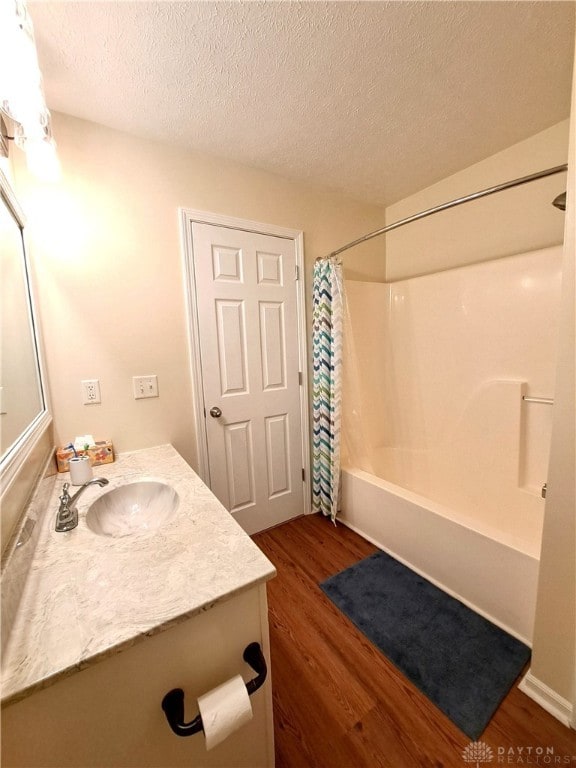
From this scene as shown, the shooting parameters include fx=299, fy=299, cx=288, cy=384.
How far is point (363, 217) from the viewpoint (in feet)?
7.66

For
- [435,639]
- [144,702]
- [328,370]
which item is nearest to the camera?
[144,702]

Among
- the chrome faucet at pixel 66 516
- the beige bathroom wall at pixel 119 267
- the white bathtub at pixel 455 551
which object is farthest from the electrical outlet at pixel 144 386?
the white bathtub at pixel 455 551

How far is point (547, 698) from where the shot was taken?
3.48ft

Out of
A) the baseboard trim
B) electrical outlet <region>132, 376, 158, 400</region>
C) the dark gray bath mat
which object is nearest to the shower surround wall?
the dark gray bath mat

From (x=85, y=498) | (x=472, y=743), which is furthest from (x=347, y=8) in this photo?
(x=472, y=743)

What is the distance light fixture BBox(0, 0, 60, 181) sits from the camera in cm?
77

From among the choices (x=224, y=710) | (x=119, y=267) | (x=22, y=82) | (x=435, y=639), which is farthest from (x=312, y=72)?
(x=435, y=639)

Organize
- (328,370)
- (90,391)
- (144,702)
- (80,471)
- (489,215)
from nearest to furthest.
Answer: (144,702), (80,471), (90,391), (489,215), (328,370)

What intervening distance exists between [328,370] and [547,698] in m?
1.69

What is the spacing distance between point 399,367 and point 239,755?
7.38 feet

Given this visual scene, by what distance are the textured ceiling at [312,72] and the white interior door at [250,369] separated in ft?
1.79

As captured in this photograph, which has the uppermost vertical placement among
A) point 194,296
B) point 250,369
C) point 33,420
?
point 194,296

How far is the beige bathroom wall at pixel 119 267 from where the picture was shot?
4.49 feet

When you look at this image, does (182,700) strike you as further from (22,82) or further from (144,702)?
(22,82)
